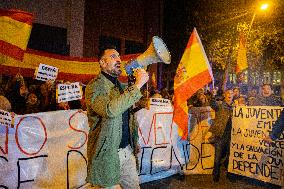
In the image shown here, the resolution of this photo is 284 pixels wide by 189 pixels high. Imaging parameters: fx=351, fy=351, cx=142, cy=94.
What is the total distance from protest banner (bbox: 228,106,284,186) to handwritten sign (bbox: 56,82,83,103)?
3.12 metres

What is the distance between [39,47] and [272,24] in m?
11.1

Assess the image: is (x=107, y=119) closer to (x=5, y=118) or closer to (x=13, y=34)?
(x=5, y=118)

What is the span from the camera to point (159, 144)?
6441 mm

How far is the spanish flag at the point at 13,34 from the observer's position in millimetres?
5031

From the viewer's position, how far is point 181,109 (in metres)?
6.25

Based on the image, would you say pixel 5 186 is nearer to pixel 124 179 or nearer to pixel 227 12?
pixel 124 179

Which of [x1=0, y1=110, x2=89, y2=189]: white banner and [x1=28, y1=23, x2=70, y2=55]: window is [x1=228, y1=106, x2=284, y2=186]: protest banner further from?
[x1=28, y1=23, x2=70, y2=55]: window

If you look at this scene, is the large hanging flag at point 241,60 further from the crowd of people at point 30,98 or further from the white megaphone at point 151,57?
the white megaphone at point 151,57

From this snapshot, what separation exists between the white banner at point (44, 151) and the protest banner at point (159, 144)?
1201mm

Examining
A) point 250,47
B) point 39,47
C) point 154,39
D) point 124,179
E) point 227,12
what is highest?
point 227,12

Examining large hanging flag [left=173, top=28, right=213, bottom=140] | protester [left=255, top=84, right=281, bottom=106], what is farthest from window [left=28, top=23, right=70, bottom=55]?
protester [left=255, top=84, right=281, bottom=106]

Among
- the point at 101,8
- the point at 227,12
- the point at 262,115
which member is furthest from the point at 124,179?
the point at 227,12

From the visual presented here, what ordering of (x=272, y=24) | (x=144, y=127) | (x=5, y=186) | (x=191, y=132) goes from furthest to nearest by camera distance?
(x=272, y=24) → (x=191, y=132) → (x=144, y=127) → (x=5, y=186)

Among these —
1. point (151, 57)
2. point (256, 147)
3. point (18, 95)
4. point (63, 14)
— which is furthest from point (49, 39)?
point (151, 57)
